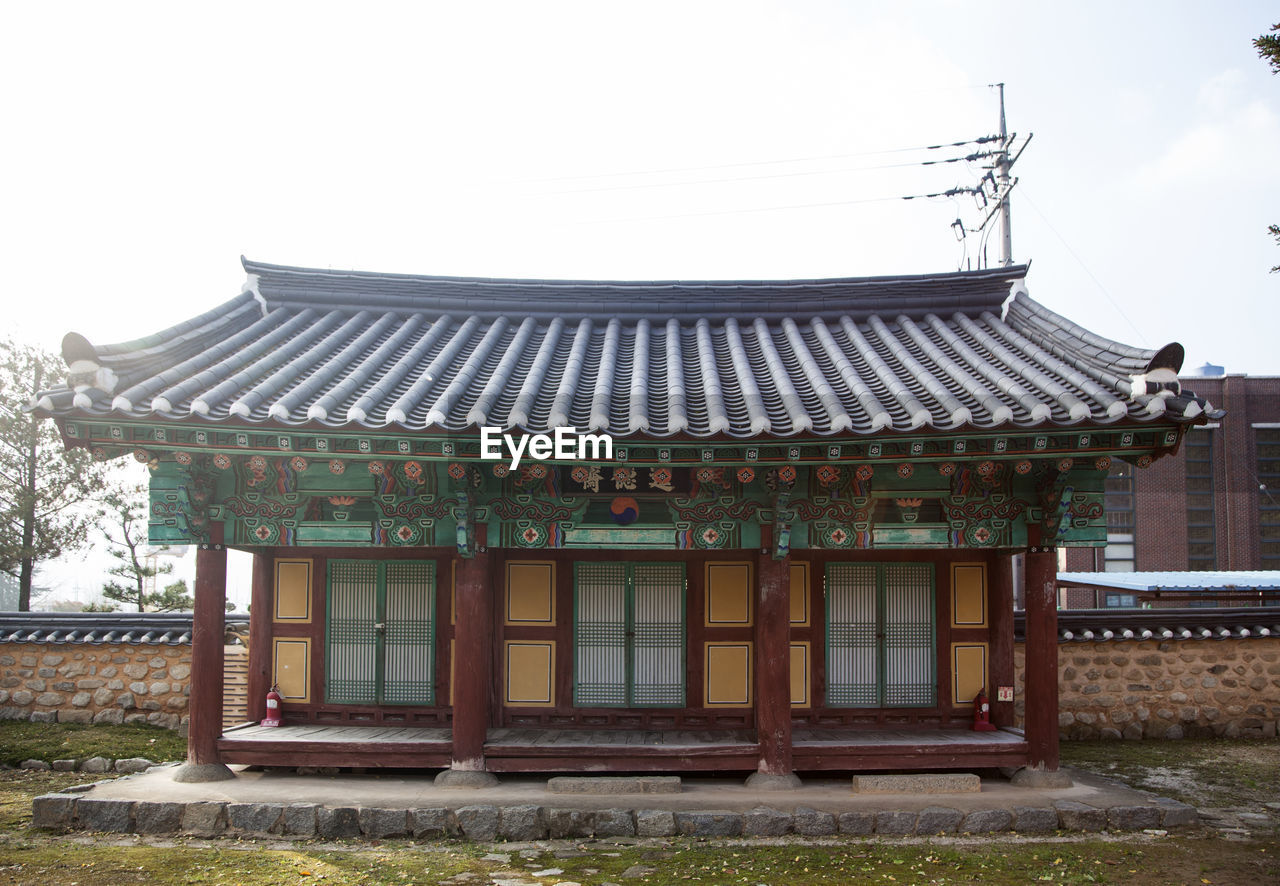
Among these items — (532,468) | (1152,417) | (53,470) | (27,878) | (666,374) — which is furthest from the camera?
(53,470)

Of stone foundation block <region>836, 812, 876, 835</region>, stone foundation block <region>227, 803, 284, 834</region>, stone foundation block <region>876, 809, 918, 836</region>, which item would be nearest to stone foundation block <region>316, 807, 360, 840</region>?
stone foundation block <region>227, 803, 284, 834</region>

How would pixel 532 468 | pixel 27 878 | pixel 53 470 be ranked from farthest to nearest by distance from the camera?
pixel 53 470 → pixel 532 468 → pixel 27 878

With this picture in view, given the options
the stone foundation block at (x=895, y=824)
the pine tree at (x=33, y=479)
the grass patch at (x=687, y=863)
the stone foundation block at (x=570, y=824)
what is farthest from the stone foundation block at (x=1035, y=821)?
the pine tree at (x=33, y=479)

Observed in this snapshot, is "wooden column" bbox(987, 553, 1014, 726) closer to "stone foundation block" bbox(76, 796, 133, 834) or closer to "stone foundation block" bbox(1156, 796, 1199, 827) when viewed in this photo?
"stone foundation block" bbox(1156, 796, 1199, 827)

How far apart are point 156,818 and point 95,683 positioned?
5929 mm

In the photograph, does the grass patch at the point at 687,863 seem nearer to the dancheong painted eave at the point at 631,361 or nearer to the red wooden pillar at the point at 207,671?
the red wooden pillar at the point at 207,671

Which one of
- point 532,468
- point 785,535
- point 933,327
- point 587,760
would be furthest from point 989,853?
point 933,327

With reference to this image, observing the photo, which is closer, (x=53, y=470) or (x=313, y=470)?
(x=313, y=470)

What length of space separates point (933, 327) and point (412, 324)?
7550mm

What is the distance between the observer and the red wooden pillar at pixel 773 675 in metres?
8.89

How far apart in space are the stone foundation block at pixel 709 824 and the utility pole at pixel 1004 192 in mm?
16555

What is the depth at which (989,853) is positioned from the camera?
7621 mm

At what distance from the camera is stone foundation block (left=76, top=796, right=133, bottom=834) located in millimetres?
8141

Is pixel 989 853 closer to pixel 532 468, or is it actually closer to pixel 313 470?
pixel 532 468
